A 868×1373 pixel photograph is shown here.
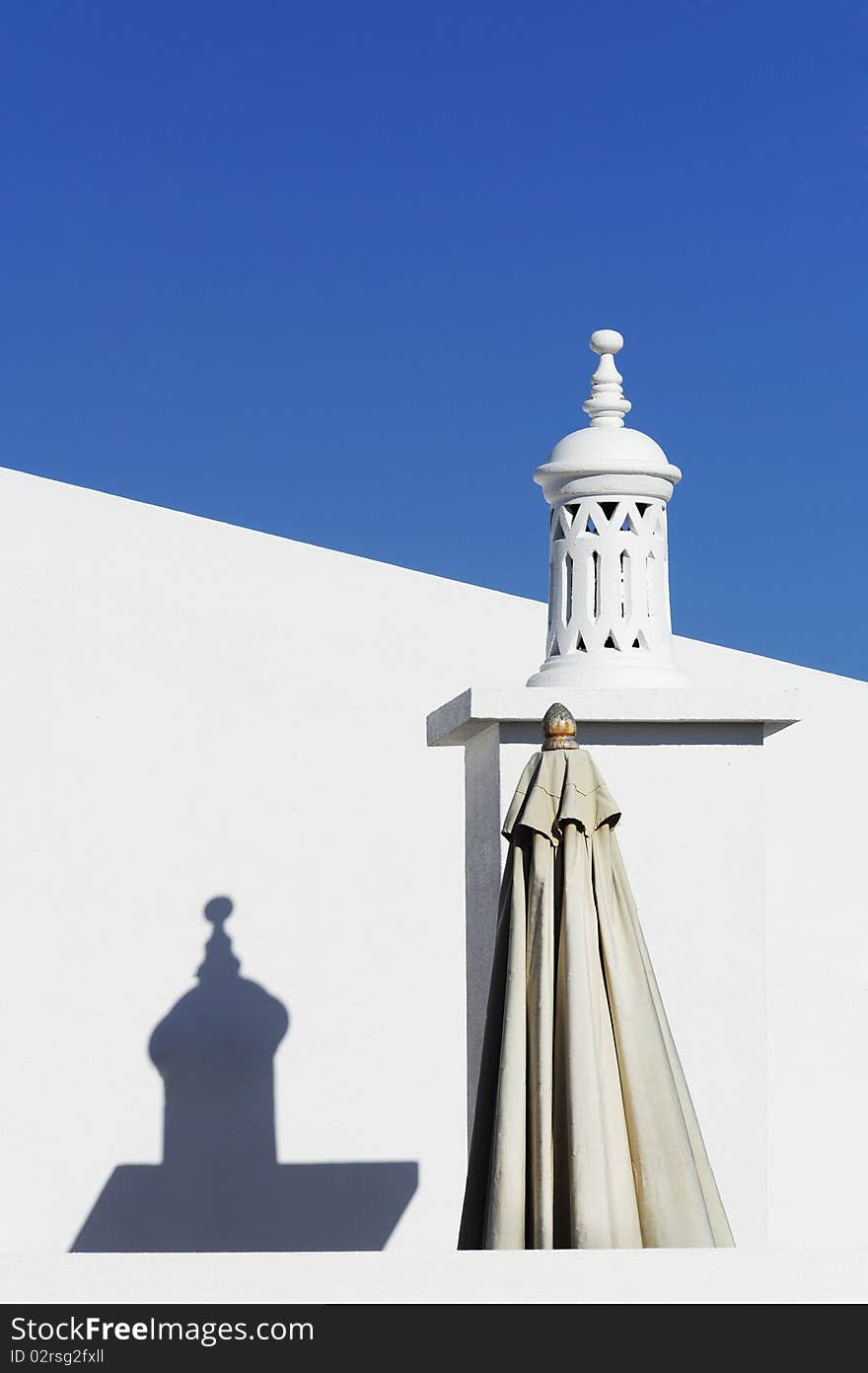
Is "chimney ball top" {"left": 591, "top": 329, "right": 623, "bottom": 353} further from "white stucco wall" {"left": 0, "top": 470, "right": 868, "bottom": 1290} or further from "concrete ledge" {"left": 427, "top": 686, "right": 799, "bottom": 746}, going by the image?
"white stucco wall" {"left": 0, "top": 470, "right": 868, "bottom": 1290}

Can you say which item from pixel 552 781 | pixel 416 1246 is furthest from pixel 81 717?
pixel 552 781

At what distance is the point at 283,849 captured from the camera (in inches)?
265

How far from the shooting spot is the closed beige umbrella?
3307mm

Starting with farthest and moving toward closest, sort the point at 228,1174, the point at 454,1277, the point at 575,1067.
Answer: the point at 228,1174 → the point at 575,1067 → the point at 454,1277

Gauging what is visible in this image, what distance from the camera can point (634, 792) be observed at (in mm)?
4395

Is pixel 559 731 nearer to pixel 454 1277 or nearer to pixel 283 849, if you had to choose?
pixel 454 1277

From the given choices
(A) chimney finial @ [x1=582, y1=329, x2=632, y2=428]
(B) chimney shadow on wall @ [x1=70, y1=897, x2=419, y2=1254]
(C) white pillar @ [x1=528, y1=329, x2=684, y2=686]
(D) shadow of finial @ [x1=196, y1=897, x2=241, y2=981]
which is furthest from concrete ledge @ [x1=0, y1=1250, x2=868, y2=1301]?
(D) shadow of finial @ [x1=196, y1=897, x2=241, y2=981]

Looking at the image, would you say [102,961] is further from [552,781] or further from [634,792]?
[552,781]

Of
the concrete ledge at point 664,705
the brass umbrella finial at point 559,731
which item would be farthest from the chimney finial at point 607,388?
the brass umbrella finial at point 559,731

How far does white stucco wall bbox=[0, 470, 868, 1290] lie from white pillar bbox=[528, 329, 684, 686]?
7.45 ft

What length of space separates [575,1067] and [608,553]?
1.74 m

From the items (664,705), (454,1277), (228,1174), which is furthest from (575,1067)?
(228,1174)

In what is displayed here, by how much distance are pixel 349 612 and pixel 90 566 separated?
40.6 inches

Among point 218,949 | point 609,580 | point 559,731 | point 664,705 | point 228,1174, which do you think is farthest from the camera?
point 218,949
